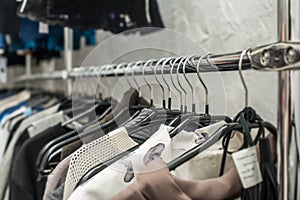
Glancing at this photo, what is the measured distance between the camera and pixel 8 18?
4.84 ft

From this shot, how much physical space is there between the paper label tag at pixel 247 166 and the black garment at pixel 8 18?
111 cm

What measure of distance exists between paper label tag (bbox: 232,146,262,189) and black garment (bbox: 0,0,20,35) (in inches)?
43.8

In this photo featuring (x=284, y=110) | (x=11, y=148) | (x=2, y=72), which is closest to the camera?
(x=284, y=110)

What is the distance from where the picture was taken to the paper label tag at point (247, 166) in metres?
0.51

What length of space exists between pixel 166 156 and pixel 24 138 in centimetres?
63

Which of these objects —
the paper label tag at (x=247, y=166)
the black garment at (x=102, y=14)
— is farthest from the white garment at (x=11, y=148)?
the paper label tag at (x=247, y=166)

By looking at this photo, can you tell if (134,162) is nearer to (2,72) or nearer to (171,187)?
(171,187)

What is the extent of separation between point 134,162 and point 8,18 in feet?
3.35

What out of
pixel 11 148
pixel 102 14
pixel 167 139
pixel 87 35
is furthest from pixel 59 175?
pixel 87 35

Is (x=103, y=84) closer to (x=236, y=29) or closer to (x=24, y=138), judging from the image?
(x=24, y=138)

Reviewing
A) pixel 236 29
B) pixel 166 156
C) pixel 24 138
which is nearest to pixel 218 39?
pixel 236 29

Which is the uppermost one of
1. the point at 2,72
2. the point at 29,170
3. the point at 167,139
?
the point at 2,72

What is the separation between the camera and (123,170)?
1.99 ft

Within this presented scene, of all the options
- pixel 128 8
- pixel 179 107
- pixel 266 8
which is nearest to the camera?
pixel 179 107
